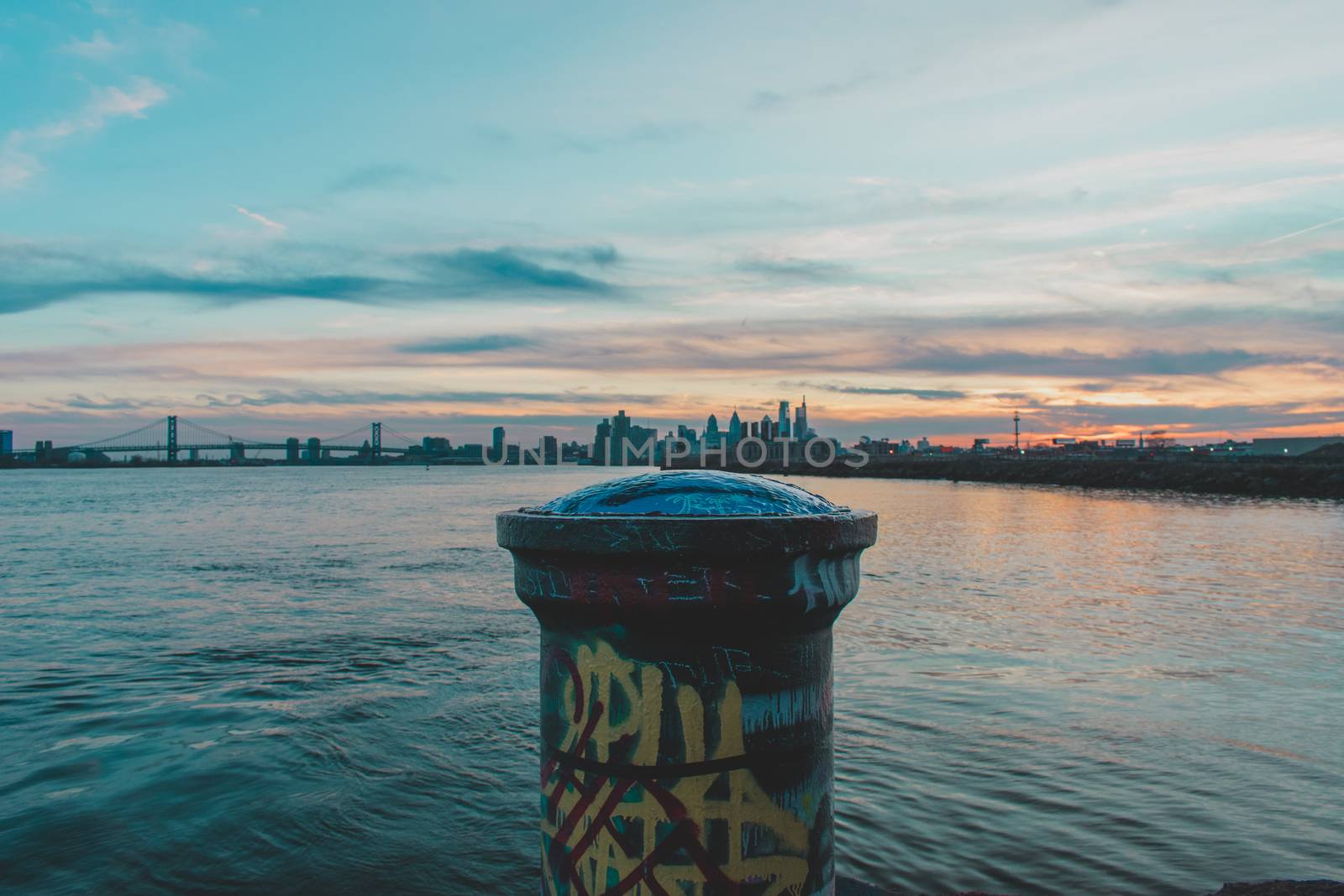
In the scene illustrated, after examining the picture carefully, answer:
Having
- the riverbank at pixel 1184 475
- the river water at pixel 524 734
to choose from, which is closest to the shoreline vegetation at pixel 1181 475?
the riverbank at pixel 1184 475

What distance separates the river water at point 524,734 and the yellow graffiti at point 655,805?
327 cm

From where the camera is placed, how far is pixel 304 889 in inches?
176

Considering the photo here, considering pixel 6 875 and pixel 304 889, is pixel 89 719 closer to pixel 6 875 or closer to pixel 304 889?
pixel 6 875

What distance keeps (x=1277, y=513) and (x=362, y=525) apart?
32.6 meters

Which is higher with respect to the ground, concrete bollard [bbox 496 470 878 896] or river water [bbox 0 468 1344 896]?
concrete bollard [bbox 496 470 878 896]

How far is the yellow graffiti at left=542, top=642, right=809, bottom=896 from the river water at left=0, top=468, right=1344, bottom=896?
10.7 ft

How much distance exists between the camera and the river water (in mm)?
4766

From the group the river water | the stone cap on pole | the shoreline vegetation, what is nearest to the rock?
the river water

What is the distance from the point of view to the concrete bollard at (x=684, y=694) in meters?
1.58

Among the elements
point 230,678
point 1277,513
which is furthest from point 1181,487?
point 230,678

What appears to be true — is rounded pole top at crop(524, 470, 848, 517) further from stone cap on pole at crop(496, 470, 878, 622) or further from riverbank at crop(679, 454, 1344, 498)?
riverbank at crop(679, 454, 1344, 498)

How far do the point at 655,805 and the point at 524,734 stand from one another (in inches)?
227

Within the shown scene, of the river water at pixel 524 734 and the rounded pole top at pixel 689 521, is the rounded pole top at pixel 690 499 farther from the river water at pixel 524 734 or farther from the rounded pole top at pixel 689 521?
the river water at pixel 524 734

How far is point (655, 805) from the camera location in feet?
5.23
